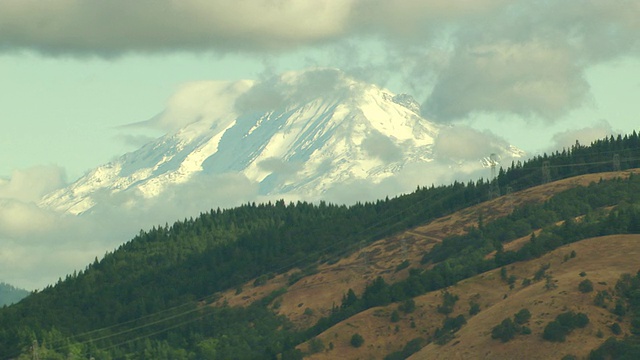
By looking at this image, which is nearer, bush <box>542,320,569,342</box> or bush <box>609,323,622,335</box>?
bush <box>542,320,569,342</box>

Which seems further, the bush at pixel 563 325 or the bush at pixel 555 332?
the bush at pixel 563 325

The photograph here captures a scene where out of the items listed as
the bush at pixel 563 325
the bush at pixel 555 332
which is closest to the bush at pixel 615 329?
the bush at pixel 563 325

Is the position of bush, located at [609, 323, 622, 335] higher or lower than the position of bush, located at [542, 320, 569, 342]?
lower

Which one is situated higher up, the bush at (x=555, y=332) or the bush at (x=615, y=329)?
the bush at (x=555, y=332)

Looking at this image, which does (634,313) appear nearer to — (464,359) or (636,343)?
(636,343)

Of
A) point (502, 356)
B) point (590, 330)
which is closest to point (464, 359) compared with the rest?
point (502, 356)

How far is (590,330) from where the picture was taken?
194125 mm

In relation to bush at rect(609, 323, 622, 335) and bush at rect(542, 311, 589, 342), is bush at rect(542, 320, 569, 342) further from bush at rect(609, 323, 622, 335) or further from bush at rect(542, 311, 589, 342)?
bush at rect(609, 323, 622, 335)

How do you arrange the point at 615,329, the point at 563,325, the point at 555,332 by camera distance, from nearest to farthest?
the point at 555,332 → the point at 615,329 → the point at 563,325

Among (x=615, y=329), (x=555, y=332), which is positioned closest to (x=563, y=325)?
(x=555, y=332)

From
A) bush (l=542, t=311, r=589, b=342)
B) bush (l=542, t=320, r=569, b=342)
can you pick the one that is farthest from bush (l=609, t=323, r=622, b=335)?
bush (l=542, t=320, r=569, b=342)

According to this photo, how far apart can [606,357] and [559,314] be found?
18.5 metres

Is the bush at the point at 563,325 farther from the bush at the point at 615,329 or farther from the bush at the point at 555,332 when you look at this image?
the bush at the point at 615,329

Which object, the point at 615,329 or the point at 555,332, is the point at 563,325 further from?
the point at 615,329
